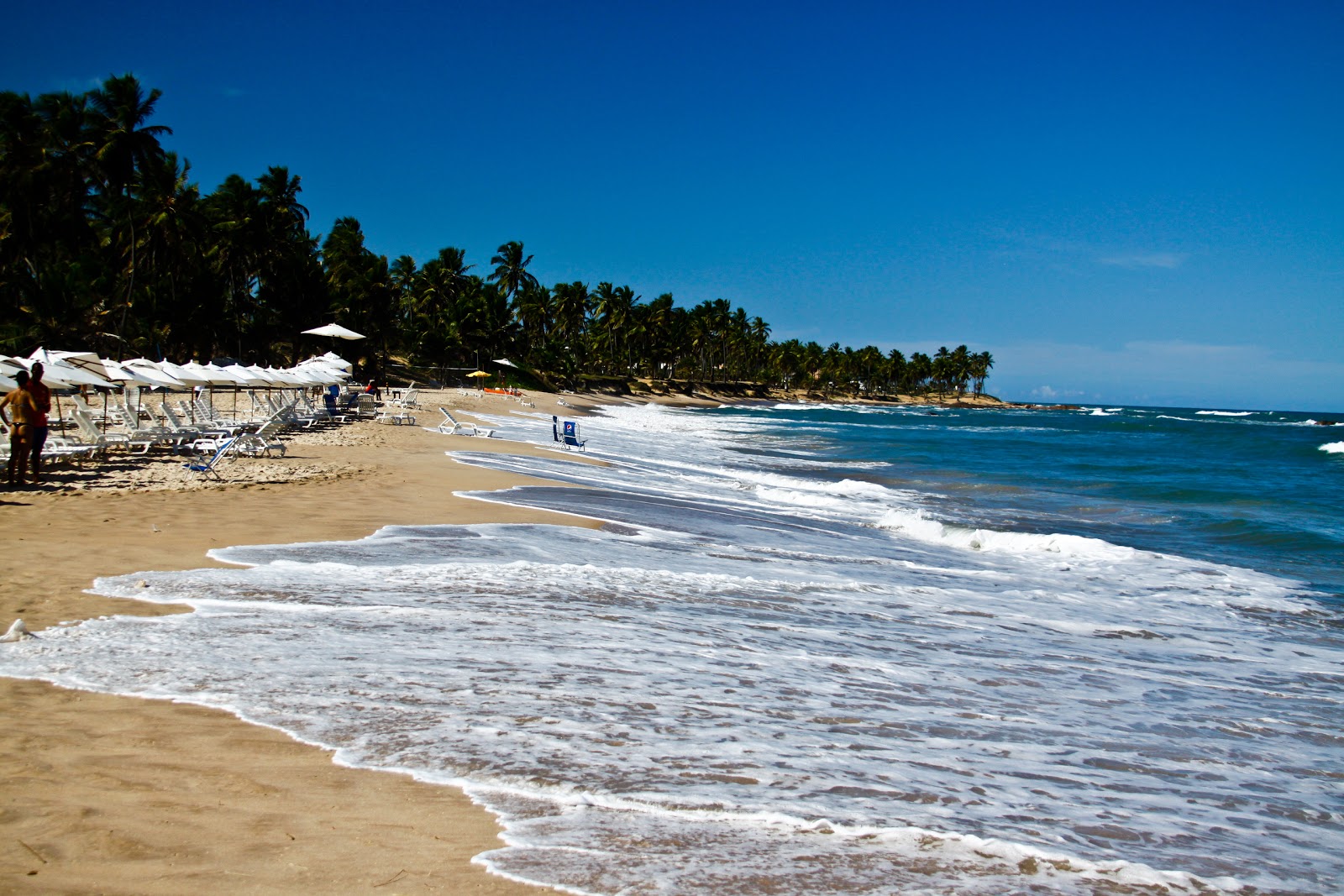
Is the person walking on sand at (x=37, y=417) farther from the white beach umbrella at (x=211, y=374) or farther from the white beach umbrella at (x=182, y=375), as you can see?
the white beach umbrella at (x=211, y=374)

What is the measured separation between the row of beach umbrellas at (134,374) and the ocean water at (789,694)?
8.31m

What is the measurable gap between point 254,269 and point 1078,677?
178ft

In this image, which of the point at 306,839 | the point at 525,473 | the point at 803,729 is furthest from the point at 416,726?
the point at 525,473

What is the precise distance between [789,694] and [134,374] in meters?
15.7

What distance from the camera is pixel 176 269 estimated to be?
43.8 meters

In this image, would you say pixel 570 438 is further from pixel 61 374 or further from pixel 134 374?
pixel 61 374

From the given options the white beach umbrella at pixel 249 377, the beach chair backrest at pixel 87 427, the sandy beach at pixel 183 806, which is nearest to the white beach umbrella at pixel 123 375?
the beach chair backrest at pixel 87 427

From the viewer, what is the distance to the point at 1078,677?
6.30 meters

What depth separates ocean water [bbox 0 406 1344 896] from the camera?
3.39 metres

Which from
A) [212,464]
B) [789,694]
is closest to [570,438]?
[212,464]

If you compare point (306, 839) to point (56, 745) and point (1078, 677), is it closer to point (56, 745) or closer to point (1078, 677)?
point (56, 745)

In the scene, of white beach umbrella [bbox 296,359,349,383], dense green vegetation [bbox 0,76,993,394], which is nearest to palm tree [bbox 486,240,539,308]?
dense green vegetation [bbox 0,76,993,394]

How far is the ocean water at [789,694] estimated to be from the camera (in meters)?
3.39

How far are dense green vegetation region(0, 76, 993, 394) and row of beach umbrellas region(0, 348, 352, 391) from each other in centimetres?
793
